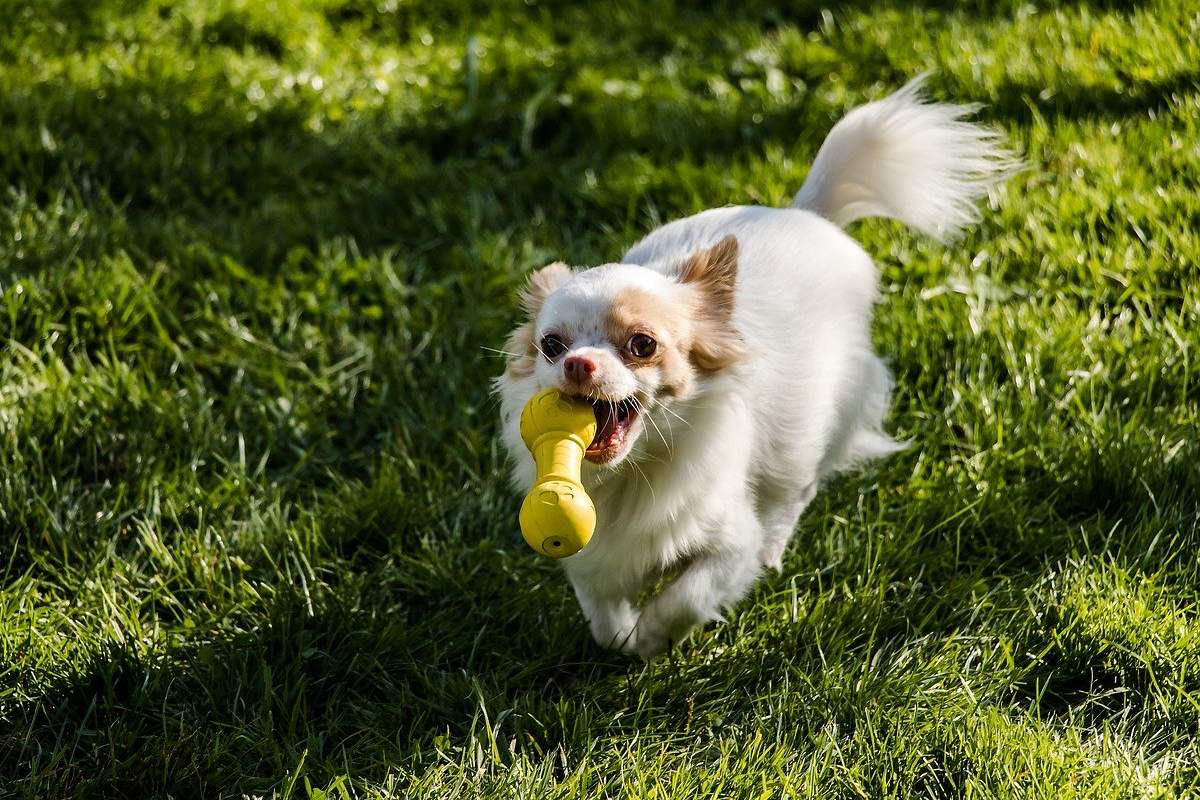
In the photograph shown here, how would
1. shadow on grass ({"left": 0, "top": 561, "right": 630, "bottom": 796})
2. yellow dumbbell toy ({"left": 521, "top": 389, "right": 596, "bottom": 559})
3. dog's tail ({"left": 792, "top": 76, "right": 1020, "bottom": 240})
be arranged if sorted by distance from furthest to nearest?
dog's tail ({"left": 792, "top": 76, "right": 1020, "bottom": 240})
shadow on grass ({"left": 0, "top": 561, "right": 630, "bottom": 796})
yellow dumbbell toy ({"left": 521, "top": 389, "right": 596, "bottom": 559})

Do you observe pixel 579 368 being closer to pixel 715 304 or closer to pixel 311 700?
pixel 715 304

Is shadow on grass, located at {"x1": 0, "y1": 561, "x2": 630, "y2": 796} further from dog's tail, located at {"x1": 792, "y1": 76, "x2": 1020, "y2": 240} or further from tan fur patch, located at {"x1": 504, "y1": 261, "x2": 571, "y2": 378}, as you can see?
dog's tail, located at {"x1": 792, "y1": 76, "x2": 1020, "y2": 240}

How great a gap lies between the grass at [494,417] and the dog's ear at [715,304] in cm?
71

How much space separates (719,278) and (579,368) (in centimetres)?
49

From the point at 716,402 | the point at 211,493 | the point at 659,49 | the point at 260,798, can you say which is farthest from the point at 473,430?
the point at 659,49

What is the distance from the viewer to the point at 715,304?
2598 millimetres

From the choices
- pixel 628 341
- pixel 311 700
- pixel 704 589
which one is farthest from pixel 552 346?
pixel 311 700

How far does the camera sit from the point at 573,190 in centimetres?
432

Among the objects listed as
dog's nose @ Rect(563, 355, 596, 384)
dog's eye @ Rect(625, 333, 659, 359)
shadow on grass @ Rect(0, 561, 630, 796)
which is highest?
dog's nose @ Rect(563, 355, 596, 384)

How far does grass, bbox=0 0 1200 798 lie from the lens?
2.52 meters

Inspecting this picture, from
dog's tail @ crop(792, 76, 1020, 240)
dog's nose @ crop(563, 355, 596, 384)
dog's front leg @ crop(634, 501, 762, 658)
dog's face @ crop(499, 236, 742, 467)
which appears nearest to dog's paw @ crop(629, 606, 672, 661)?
dog's front leg @ crop(634, 501, 762, 658)

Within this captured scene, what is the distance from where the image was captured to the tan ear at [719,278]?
2.60 m

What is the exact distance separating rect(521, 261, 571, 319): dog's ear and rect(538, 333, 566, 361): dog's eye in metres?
0.18

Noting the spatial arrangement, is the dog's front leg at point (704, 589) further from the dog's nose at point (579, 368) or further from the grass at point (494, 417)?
the dog's nose at point (579, 368)
